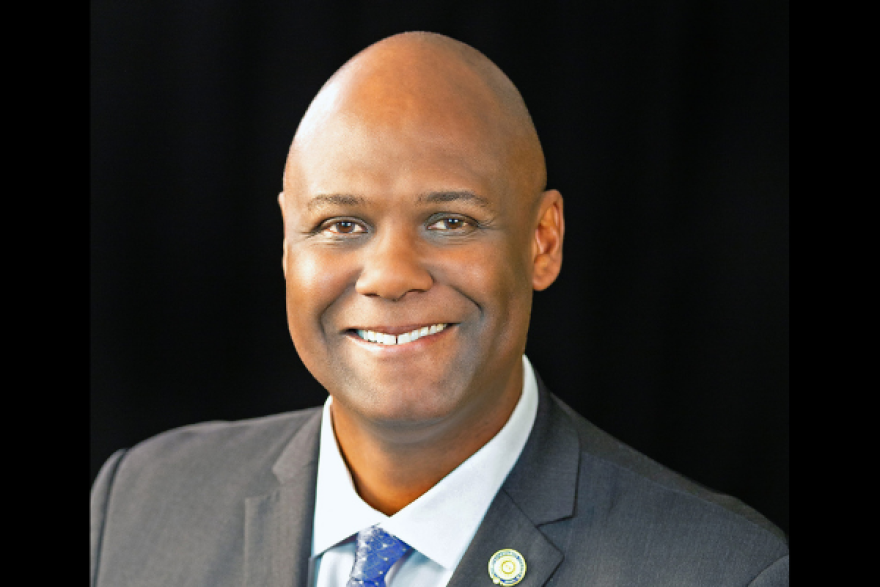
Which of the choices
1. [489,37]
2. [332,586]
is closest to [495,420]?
[332,586]

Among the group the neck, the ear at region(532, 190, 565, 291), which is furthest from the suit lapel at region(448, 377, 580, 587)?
the ear at region(532, 190, 565, 291)

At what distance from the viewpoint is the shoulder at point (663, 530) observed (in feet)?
8.39

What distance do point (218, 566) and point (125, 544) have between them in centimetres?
37

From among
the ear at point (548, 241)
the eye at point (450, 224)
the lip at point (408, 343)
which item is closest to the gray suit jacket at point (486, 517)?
the ear at point (548, 241)

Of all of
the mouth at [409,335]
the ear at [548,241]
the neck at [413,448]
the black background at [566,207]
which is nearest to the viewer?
the mouth at [409,335]

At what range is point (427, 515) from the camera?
106 inches

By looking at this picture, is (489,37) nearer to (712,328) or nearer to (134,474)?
(712,328)

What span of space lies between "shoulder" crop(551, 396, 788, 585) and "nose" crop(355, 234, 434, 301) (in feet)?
2.28

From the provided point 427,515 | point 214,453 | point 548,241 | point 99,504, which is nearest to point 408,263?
point 548,241

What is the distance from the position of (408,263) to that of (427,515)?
2.20ft

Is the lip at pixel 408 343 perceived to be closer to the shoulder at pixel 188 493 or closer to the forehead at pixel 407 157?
the forehead at pixel 407 157

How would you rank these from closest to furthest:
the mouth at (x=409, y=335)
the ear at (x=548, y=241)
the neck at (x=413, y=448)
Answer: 1. the mouth at (x=409, y=335)
2. the neck at (x=413, y=448)
3. the ear at (x=548, y=241)

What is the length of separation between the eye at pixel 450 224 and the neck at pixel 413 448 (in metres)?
0.48

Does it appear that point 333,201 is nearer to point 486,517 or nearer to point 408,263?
point 408,263
